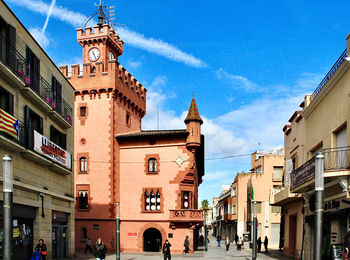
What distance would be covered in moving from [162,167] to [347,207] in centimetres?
2325

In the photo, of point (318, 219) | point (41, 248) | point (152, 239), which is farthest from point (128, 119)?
point (318, 219)

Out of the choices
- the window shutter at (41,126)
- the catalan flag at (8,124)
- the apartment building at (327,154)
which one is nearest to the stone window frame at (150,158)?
the apartment building at (327,154)

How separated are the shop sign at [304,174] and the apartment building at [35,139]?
13568mm

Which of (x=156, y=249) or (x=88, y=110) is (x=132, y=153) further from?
(x=156, y=249)

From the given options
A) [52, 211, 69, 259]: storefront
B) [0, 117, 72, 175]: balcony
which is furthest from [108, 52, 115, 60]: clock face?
[52, 211, 69, 259]: storefront

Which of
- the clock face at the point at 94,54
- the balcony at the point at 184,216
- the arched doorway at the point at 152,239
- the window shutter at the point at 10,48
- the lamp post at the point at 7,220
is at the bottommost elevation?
the arched doorway at the point at 152,239

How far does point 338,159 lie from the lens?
17734 millimetres

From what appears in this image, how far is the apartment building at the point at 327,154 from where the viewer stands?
17484 millimetres

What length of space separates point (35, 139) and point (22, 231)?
15.1ft

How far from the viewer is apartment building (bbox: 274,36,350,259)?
688 inches

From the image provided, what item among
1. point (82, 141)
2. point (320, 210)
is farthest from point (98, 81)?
point (320, 210)

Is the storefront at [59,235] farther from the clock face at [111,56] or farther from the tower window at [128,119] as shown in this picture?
the clock face at [111,56]

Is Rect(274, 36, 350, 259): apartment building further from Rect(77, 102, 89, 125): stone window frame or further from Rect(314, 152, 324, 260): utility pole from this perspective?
Rect(77, 102, 89, 125): stone window frame

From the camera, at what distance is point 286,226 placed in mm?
33062
